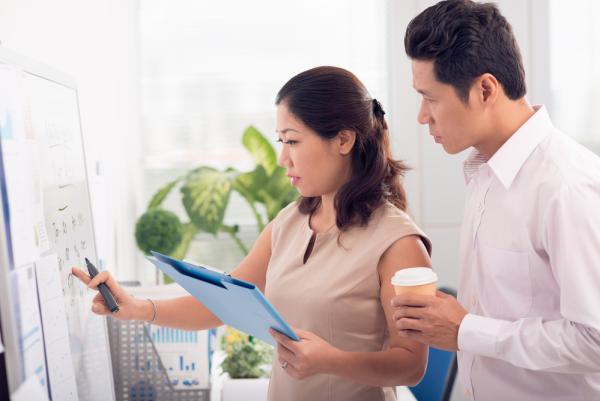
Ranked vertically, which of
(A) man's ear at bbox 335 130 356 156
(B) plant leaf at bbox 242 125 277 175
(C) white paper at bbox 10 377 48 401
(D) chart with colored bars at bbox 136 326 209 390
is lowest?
(D) chart with colored bars at bbox 136 326 209 390

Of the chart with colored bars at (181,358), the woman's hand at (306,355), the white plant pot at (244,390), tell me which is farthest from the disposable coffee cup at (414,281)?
the white plant pot at (244,390)

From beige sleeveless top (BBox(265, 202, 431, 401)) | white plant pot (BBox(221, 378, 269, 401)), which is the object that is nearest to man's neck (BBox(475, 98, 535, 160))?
beige sleeveless top (BBox(265, 202, 431, 401))

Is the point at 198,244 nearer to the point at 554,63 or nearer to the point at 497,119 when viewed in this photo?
the point at 554,63

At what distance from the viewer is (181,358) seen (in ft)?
7.58

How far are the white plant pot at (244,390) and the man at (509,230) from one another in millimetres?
1056

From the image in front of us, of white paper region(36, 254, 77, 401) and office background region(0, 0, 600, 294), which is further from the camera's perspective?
office background region(0, 0, 600, 294)

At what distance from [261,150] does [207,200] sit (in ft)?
1.15

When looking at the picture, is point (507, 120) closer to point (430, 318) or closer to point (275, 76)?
point (430, 318)

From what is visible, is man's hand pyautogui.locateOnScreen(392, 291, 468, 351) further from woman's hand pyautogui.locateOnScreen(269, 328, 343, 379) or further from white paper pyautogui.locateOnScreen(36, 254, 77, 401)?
white paper pyautogui.locateOnScreen(36, 254, 77, 401)

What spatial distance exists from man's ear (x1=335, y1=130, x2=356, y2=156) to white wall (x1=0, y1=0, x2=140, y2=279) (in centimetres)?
85

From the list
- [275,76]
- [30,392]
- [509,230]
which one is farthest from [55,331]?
[275,76]

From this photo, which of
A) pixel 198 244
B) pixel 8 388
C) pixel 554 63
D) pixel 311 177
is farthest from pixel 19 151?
pixel 554 63

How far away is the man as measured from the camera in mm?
1333

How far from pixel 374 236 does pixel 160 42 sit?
7.95ft
